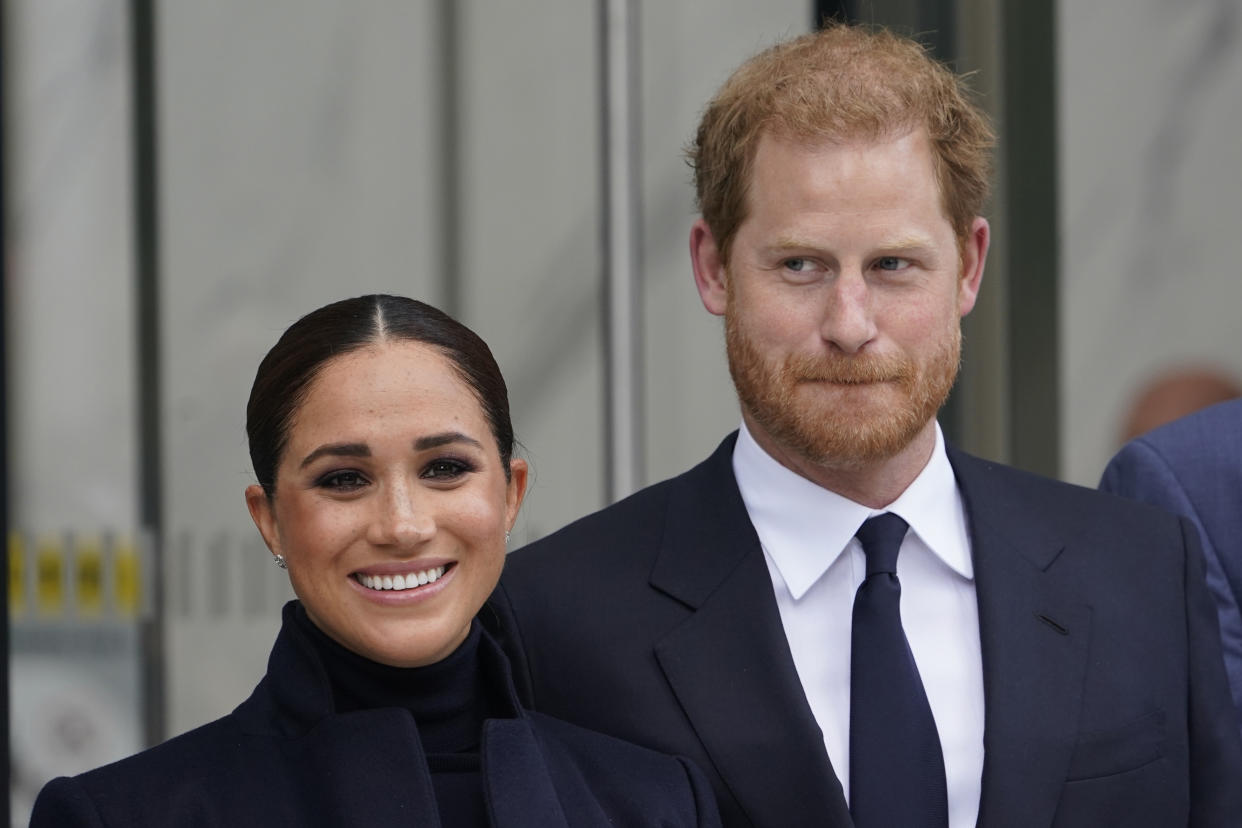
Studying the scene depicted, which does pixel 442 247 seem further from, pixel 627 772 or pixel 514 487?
pixel 627 772

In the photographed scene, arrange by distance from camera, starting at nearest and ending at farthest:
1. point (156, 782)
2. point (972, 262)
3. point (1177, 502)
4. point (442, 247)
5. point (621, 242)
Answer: point (156, 782)
point (972, 262)
point (1177, 502)
point (442, 247)
point (621, 242)

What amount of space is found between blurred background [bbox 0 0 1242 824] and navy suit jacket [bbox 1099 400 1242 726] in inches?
55.9

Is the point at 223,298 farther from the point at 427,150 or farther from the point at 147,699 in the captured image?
the point at 147,699

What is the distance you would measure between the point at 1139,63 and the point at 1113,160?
221 millimetres

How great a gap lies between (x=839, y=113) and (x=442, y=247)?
168 cm

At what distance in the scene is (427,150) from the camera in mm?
3895

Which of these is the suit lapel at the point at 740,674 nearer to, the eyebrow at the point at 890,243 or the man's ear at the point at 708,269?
the man's ear at the point at 708,269

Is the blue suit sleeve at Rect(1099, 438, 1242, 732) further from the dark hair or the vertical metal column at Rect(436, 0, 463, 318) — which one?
the vertical metal column at Rect(436, 0, 463, 318)

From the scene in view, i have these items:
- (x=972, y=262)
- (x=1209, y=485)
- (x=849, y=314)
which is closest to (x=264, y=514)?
(x=849, y=314)

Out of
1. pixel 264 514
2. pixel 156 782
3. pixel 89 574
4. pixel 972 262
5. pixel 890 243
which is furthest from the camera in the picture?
pixel 89 574

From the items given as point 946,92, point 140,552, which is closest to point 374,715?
point 946,92

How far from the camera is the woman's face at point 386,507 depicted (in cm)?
209

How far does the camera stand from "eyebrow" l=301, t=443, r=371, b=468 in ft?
6.81

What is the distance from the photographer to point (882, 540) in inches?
92.7
